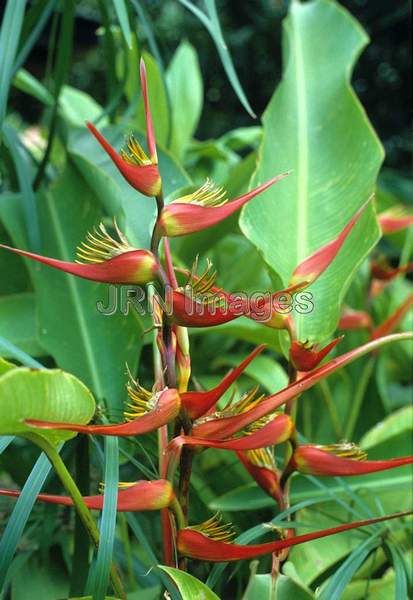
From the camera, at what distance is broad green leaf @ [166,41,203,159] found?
3.59ft

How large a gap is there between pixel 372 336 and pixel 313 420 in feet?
0.49

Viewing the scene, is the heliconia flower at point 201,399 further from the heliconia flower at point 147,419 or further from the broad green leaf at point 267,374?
the broad green leaf at point 267,374

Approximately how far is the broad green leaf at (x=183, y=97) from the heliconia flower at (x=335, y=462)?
644mm

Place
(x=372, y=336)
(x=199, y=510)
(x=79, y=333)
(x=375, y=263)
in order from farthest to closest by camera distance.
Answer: (x=375, y=263) < (x=372, y=336) < (x=79, y=333) < (x=199, y=510)

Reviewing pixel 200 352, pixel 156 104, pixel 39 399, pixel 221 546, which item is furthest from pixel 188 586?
pixel 156 104

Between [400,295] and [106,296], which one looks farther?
[400,295]

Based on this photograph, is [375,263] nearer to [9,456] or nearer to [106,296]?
[106,296]

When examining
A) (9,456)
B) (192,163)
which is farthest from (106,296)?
(192,163)

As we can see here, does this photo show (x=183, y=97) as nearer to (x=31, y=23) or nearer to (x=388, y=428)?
(x=31, y=23)

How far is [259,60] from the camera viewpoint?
2826mm

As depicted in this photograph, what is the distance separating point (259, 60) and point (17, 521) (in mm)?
2614

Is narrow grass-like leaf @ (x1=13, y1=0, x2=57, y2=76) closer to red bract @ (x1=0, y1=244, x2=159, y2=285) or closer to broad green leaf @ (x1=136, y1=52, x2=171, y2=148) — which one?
broad green leaf @ (x1=136, y1=52, x2=171, y2=148)

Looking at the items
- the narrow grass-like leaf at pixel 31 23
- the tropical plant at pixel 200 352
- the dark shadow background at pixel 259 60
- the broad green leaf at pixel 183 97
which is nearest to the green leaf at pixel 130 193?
the tropical plant at pixel 200 352

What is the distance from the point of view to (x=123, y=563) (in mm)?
721
